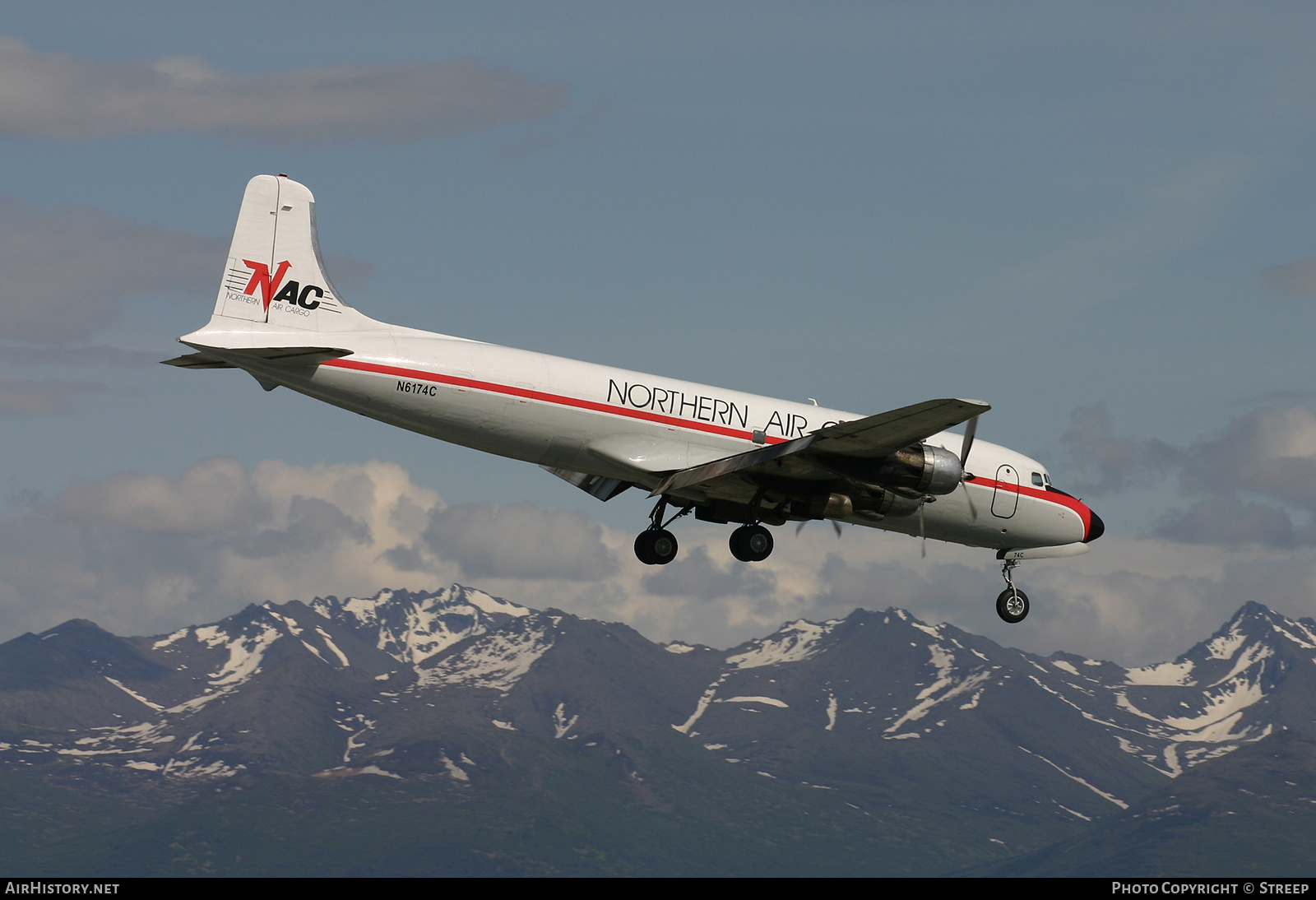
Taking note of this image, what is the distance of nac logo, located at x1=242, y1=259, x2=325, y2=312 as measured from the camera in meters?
37.2

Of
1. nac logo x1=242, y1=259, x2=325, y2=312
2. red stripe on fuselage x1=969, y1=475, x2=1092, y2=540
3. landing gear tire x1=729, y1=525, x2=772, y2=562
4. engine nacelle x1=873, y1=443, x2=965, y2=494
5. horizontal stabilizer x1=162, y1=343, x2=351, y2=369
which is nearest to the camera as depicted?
horizontal stabilizer x1=162, y1=343, x2=351, y2=369

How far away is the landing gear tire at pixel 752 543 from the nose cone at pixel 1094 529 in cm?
1066

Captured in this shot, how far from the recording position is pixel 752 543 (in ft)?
135

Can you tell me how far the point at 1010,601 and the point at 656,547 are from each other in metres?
10.8

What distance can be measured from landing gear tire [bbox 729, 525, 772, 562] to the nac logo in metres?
12.4

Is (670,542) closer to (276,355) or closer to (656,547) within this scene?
(656,547)

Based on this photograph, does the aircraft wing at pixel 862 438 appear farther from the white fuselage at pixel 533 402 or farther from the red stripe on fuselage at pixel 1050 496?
the red stripe on fuselage at pixel 1050 496

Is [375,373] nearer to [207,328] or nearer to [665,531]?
[207,328]

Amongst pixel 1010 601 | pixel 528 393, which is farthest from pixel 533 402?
pixel 1010 601

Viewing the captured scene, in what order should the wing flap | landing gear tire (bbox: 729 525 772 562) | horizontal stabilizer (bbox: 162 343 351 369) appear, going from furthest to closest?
landing gear tire (bbox: 729 525 772 562)
horizontal stabilizer (bbox: 162 343 351 369)
the wing flap

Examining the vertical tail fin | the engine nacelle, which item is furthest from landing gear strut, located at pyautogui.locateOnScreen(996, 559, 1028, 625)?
the vertical tail fin

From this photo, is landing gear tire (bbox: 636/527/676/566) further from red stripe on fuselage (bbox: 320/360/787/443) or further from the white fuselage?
red stripe on fuselage (bbox: 320/360/787/443)
